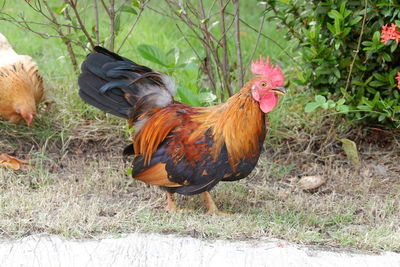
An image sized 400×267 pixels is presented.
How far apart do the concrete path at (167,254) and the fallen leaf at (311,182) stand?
3.92ft

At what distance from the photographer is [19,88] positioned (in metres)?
5.27

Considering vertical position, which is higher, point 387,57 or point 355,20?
point 355,20

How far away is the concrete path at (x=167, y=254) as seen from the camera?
3490 mm

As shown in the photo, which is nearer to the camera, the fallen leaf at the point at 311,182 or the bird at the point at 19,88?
the fallen leaf at the point at 311,182

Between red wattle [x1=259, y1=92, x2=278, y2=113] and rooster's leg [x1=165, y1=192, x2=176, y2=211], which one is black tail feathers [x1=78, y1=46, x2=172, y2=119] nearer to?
rooster's leg [x1=165, y1=192, x2=176, y2=211]

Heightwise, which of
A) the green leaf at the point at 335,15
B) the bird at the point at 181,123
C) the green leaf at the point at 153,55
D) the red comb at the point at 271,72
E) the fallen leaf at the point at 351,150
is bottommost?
the fallen leaf at the point at 351,150

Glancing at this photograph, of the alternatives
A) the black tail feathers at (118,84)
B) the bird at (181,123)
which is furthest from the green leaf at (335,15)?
the black tail feathers at (118,84)

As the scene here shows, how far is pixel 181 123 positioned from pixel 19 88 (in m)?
1.71

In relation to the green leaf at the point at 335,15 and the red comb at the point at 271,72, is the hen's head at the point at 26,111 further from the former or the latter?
the green leaf at the point at 335,15

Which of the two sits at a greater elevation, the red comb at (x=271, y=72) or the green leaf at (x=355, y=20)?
the green leaf at (x=355, y=20)

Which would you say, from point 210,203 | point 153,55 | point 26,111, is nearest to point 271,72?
point 210,203

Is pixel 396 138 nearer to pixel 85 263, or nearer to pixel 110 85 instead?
pixel 110 85

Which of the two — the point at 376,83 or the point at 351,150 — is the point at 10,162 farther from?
the point at 376,83

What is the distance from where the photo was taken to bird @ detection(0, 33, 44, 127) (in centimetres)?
520
